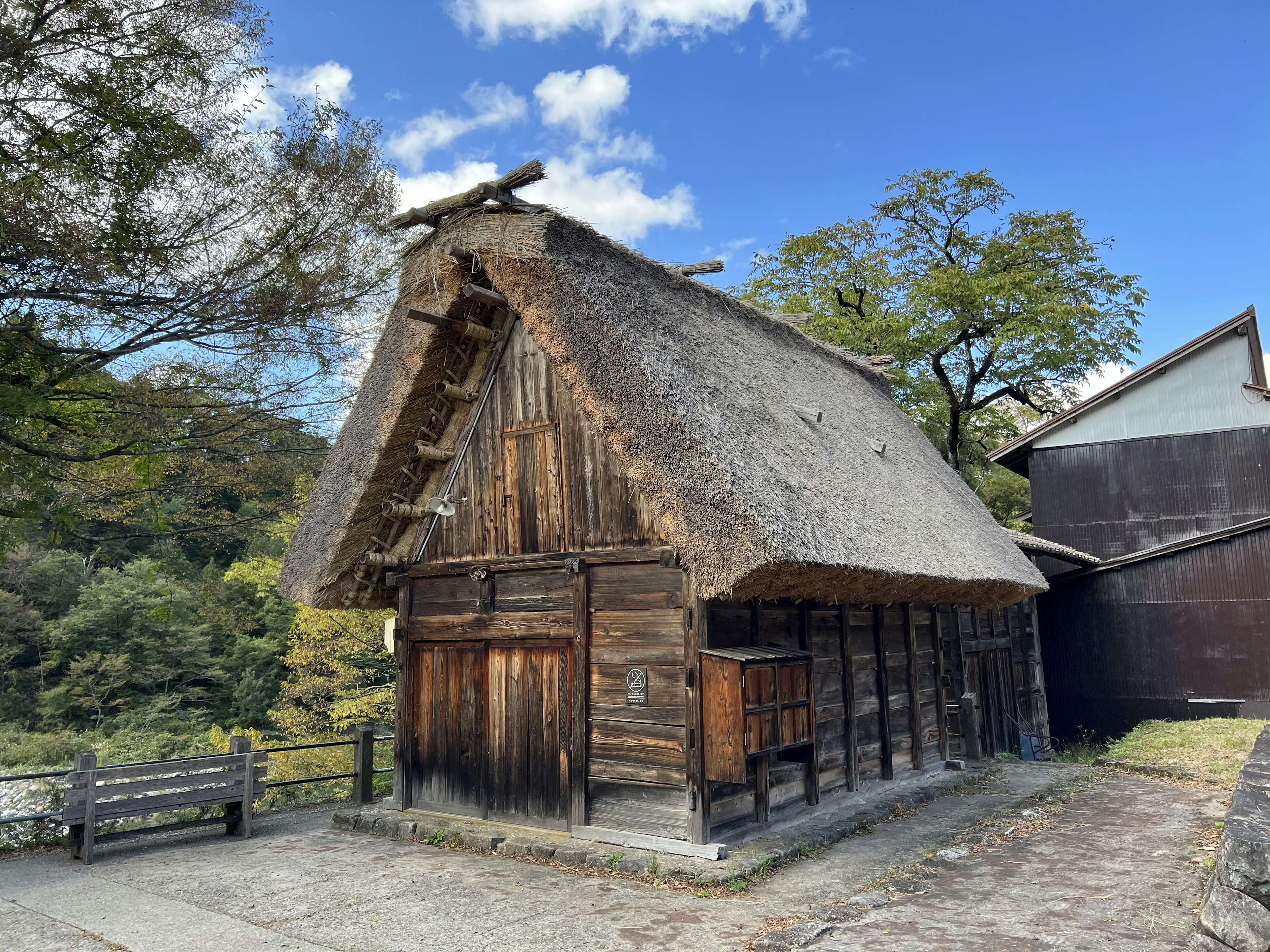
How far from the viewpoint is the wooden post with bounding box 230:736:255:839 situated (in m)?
9.00

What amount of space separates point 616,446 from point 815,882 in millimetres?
3983

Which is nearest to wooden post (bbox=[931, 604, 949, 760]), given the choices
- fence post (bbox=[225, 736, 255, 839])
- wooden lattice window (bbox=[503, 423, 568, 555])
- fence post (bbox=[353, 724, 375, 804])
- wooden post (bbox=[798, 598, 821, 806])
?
wooden post (bbox=[798, 598, 821, 806])

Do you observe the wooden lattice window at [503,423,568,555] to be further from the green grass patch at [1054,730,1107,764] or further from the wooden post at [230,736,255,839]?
the green grass patch at [1054,730,1107,764]

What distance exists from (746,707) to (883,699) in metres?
4.09

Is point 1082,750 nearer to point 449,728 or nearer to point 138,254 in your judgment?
point 449,728

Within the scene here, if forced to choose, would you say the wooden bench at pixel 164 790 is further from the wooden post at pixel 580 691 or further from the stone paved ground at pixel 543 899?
the wooden post at pixel 580 691

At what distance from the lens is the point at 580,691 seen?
8.14 meters

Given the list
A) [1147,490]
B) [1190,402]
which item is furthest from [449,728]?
[1190,402]

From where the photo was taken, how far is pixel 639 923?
19.3ft

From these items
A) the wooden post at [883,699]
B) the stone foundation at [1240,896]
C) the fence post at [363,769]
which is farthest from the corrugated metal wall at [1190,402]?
the fence post at [363,769]

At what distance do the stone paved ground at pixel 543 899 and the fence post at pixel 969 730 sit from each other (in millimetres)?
3597

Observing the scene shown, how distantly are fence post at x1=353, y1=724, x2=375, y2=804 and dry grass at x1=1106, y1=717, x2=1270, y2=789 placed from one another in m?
10.6

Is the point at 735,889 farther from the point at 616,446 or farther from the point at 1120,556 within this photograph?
the point at 1120,556

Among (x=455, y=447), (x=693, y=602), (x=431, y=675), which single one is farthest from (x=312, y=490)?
(x=693, y=602)
